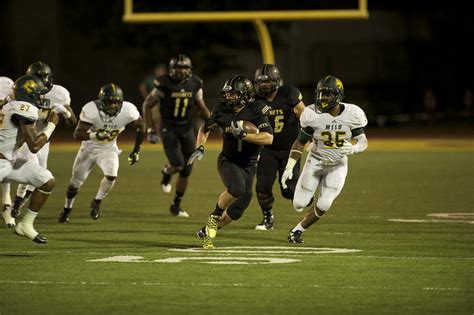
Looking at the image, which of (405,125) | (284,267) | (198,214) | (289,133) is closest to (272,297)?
(284,267)

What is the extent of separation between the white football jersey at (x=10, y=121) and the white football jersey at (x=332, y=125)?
248 cm

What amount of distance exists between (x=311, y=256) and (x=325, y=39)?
97.0 feet

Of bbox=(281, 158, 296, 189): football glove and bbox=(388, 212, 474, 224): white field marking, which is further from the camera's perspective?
bbox=(388, 212, 474, 224): white field marking

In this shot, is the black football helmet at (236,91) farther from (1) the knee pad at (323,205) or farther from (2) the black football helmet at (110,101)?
(2) the black football helmet at (110,101)

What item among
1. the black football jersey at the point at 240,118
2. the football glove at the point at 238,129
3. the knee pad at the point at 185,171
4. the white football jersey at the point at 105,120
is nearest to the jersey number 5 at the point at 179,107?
the knee pad at the point at 185,171

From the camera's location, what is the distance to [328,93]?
10516 millimetres

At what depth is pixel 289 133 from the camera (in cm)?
1212

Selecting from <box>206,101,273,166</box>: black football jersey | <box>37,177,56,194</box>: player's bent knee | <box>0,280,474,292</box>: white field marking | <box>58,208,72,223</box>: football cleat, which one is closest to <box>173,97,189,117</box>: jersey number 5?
<box>58,208,72,223</box>: football cleat

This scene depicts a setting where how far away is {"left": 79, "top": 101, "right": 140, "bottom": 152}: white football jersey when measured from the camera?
12375 mm

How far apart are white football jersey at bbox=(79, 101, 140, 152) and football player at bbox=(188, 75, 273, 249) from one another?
1730 mm

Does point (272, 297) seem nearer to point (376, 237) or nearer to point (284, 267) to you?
point (284, 267)

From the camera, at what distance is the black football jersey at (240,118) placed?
10688 millimetres

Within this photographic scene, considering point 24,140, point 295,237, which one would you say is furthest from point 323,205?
point 24,140

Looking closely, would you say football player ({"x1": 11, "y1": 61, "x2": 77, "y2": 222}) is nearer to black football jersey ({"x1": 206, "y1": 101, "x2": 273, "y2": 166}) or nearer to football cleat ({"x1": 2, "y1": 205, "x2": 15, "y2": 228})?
football cleat ({"x1": 2, "y1": 205, "x2": 15, "y2": 228})
